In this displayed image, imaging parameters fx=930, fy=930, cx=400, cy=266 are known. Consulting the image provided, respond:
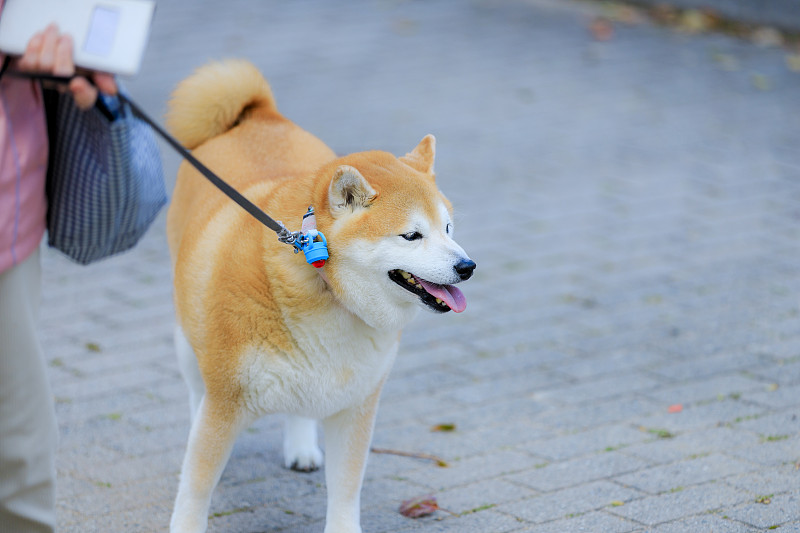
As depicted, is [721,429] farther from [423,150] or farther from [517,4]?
[517,4]

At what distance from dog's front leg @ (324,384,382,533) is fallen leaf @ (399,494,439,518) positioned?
354mm

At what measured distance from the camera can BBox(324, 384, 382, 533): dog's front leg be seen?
2.95 m

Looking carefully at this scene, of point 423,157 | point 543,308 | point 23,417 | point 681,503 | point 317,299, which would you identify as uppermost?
point 423,157

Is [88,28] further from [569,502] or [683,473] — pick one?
[683,473]

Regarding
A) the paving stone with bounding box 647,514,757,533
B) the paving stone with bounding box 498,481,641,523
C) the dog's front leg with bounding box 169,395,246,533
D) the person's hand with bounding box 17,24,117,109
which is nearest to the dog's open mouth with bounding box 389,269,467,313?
the dog's front leg with bounding box 169,395,246,533

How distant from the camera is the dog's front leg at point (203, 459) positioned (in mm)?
2824

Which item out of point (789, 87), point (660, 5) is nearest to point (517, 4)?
point (660, 5)

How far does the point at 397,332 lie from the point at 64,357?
7.91 feet

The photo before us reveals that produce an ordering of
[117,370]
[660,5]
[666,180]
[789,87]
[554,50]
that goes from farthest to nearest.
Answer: [660,5] < [554,50] < [789,87] < [666,180] < [117,370]

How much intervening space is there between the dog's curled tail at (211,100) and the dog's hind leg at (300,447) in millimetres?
1159

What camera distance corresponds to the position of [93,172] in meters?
2.62

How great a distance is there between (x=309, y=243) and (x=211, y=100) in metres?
1.18

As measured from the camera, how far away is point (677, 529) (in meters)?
3.03

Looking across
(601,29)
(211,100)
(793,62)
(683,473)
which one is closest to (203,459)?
(211,100)
